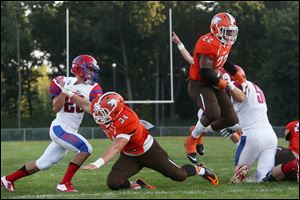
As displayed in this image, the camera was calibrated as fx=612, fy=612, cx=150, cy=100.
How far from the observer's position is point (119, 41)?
39.8 meters

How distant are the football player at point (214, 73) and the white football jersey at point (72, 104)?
135 cm

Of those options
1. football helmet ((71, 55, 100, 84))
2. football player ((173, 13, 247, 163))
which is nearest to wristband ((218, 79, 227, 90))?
football player ((173, 13, 247, 163))

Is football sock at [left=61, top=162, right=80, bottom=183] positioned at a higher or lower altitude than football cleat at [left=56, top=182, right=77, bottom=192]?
higher

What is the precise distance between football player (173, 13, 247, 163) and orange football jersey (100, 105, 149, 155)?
3.43ft

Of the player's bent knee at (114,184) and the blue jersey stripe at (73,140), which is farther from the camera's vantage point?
the blue jersey stripe at (73,140)

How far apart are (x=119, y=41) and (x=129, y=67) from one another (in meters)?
1.81

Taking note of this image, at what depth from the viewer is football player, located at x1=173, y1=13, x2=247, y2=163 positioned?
8016 millimetres

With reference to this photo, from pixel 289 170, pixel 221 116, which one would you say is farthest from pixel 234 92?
pixel 289 170

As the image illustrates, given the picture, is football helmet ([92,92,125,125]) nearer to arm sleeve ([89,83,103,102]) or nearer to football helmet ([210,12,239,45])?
arm sleeve ([89,83,103,102])

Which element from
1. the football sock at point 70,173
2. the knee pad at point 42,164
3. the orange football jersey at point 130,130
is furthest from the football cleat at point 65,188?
the orange football jersey at point 130,130

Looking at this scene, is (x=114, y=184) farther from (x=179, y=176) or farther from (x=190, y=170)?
(x=190, y=170)

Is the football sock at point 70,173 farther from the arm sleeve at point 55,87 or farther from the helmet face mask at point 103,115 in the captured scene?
the arm sleeve at point 55,87

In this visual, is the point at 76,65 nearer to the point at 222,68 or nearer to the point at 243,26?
the point at 222,68

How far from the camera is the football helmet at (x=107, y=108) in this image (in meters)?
7.34
